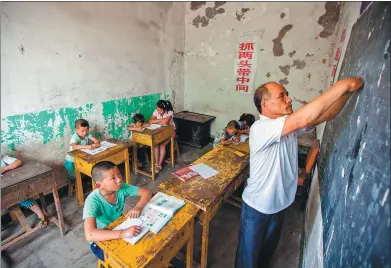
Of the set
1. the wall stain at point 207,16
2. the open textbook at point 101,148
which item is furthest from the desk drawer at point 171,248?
the wall stain at point 207,16

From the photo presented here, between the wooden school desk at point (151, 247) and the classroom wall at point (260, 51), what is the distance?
12.4 ft

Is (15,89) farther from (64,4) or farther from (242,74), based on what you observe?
(242,74)

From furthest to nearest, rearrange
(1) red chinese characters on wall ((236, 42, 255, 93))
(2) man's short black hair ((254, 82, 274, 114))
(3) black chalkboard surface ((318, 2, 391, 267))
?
(1) red chinese characters on wall ((236, 42, 255, 93))
(2) man's short black hair ((254, 82, 274, 114))
(3) black chalkboard surface ((318, 2, 391, 267))

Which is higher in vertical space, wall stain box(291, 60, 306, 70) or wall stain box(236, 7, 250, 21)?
wall stain box(236, 7, 250, 21)

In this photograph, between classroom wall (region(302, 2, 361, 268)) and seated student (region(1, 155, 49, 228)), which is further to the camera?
seated student (region(1, 155, 49, 228))

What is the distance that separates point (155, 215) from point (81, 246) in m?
1.47

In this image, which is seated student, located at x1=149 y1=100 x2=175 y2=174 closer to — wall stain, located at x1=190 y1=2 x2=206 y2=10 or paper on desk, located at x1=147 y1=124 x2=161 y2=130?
paper on desk, located at x1=147 y1=124 x2=161 y2=130

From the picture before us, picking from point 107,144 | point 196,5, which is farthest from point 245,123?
point 196,5

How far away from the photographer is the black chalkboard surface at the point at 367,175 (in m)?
0.58

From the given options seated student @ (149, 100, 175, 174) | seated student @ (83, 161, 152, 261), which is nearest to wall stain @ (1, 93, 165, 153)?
seated student @ (149, 100, 175, 174)

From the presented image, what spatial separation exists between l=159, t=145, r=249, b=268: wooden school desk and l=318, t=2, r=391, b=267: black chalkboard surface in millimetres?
859

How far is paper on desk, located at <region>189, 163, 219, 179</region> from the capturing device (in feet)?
6.64

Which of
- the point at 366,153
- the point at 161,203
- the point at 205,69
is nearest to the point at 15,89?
the point at 161,203

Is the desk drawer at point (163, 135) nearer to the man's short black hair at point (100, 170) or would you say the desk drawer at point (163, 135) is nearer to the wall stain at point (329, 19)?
the man's short black hair at point (100, 170)
